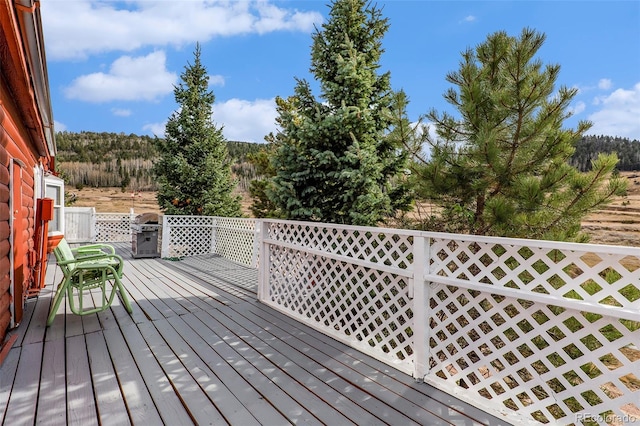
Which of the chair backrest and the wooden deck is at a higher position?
the chair backrest

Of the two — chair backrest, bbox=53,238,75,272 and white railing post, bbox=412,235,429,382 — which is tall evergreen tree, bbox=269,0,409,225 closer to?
white railing post, bbox=412,235,429,382

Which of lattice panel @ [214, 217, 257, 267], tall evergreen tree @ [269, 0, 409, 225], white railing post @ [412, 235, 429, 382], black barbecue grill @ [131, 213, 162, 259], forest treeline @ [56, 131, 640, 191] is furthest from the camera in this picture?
forest treeline @ [56, 131, 640, 191]

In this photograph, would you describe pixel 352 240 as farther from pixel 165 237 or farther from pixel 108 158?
pixel 108 158

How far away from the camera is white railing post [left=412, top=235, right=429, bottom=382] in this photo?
2377 millimetres

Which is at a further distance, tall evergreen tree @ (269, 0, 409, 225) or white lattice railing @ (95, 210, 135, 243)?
→ white lattice railing @ (95, 210, 135, 243)

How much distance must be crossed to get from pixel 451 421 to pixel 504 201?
2.30 metres

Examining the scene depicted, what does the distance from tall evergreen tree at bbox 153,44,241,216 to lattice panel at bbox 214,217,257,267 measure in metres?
1.48

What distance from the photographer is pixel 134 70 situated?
24.3 ft

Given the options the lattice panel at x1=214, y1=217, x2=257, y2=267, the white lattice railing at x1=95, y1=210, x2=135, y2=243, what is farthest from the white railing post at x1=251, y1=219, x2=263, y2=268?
the white lattice railing at x1=95, y1=210, x2=135, y2=243

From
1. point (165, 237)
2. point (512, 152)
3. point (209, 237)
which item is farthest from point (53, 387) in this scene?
point (209, 237)

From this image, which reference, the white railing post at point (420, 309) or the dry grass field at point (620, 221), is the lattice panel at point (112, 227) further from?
the dry grass field at point (620, 221)

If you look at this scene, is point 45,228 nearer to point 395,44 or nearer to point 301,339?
point 301,339

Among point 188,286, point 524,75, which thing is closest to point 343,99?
Answer: point 524,75

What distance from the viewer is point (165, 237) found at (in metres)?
8.41
